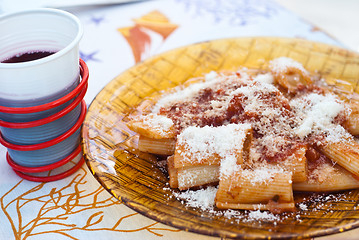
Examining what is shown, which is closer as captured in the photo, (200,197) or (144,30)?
(200,197)

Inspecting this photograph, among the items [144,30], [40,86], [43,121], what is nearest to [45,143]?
[43,121]

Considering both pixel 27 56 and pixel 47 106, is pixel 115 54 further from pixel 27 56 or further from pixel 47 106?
pixel 47 106

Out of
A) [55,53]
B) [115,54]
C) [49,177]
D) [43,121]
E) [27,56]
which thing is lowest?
[49,177]

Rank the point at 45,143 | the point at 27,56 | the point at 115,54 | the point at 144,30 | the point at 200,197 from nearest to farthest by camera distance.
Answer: the point at 200,197
the point at 45,143
the point at 27,56
the point at 115,54
the point at 144,30

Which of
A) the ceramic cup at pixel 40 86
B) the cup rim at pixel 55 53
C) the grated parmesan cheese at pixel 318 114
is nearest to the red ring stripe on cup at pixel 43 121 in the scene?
the ceramic cup at pixel 40 86

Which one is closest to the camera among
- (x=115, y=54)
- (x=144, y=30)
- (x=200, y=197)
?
(x=200, y=197)

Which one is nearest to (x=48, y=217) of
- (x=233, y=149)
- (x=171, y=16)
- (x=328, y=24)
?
(x=233, y=149)

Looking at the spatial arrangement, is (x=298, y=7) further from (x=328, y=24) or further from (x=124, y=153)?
(x=124, y=153)
